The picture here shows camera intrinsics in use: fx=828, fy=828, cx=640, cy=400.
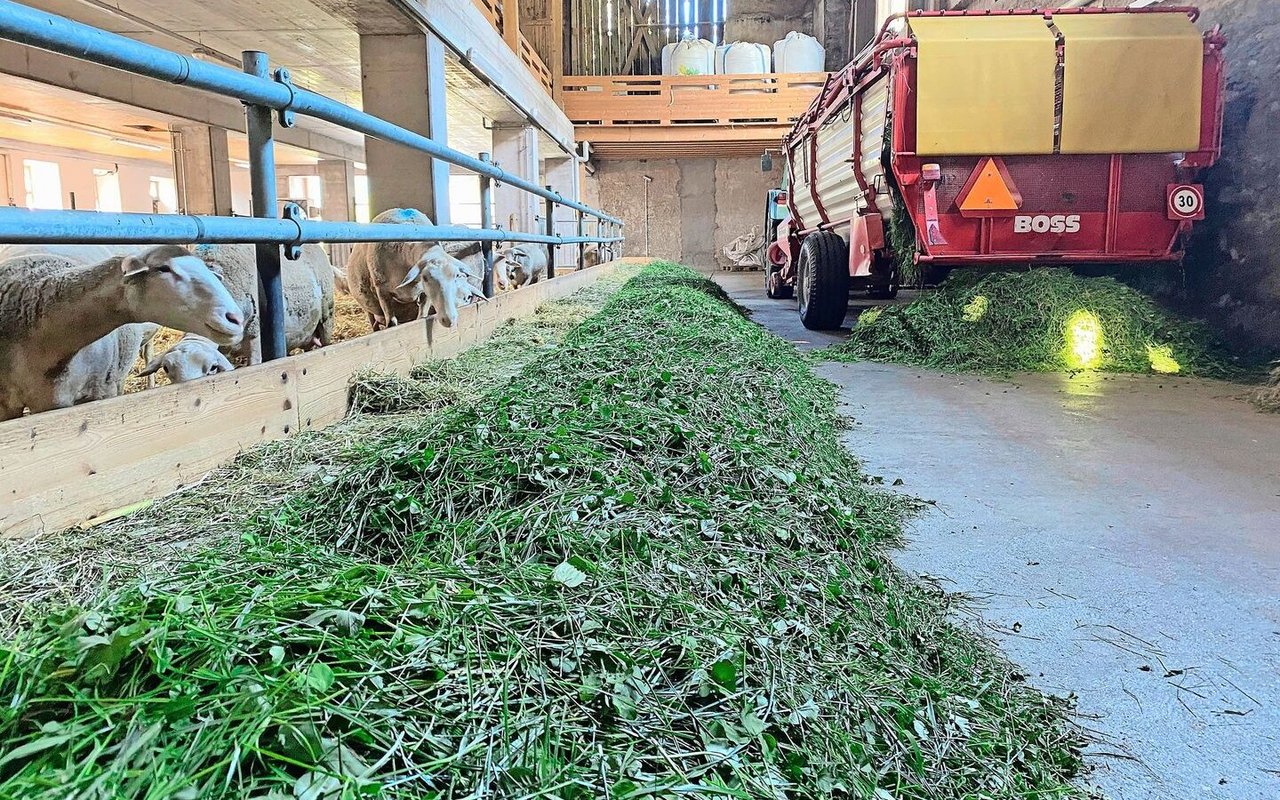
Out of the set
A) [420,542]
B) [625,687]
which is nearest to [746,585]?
[625,687]

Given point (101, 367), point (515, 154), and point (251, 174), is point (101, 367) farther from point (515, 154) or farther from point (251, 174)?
point (515, 154)

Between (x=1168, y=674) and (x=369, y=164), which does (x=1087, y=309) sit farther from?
(x=369, y=164)

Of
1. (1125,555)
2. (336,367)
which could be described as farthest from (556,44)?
(1125,555)

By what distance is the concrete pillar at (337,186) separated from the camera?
2055 cm

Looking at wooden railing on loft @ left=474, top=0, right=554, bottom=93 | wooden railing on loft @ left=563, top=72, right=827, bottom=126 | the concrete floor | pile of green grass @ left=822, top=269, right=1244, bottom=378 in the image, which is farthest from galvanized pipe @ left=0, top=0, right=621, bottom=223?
wooden railing on loft @ left=563, top=72, right=827, bottom=126

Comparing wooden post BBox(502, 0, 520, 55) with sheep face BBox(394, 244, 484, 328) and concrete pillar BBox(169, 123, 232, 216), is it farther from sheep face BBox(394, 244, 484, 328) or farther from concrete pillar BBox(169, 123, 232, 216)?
sheep face BBox(394, 244, 484, 328)

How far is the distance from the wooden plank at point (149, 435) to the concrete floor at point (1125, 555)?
207 centimetres

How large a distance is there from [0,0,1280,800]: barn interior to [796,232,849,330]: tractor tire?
226 cm

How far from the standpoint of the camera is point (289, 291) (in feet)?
15.4

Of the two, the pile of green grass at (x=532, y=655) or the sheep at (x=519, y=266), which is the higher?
the sheep at (x=519, y=266)

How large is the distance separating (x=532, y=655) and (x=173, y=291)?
2226mm

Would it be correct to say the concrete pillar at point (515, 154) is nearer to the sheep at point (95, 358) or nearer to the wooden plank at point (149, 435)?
the sheep at point (95, 358)

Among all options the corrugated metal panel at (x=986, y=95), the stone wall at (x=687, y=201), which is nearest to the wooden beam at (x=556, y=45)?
the stone wall at (x=687, y=201)

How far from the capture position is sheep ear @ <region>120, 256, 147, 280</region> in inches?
108
